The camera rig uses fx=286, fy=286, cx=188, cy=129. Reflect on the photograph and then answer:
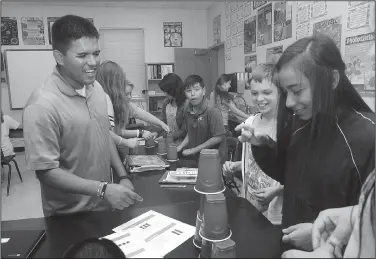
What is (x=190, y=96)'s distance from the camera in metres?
2.15

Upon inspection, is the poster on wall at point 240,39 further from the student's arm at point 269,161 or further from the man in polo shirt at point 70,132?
the student's arm at point 269,161

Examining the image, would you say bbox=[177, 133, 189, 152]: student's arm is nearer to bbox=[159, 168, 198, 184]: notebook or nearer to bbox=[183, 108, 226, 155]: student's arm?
bbox=[183, 108, 226, 155]: student's arm

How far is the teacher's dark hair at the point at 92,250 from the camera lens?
1.86 ft

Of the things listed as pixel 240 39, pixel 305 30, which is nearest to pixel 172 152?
pixel 305 30

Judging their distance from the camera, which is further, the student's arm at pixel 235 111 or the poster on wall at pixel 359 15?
the student's arm at pixel 235 111

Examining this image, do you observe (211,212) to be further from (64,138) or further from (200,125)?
(200,125)

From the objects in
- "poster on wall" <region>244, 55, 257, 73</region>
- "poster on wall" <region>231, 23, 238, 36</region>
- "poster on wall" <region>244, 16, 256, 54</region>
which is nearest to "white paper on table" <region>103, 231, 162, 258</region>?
"poster on wall" <region>244, 55, 257, 73</region>

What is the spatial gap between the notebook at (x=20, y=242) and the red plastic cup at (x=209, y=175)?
0.46 metres

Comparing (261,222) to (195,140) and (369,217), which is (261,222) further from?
(195,140)

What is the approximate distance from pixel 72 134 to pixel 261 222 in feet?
2.37

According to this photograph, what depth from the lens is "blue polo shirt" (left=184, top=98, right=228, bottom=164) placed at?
2.04m

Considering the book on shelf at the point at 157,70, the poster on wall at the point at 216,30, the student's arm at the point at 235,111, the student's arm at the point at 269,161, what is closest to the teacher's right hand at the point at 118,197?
the student's arm at the point at 269,161

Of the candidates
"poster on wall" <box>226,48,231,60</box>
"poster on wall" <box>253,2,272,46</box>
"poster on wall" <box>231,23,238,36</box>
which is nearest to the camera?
"poster on wall" <box>253,2,272,46</box>

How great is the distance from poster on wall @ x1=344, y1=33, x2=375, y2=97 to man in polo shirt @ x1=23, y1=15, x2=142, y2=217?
0.72 meters
